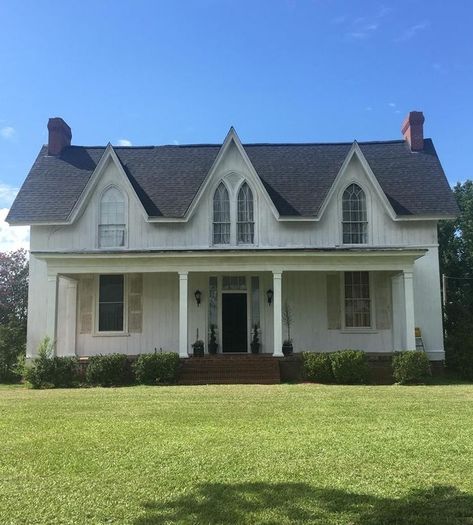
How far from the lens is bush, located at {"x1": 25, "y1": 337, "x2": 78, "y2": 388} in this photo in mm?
17016

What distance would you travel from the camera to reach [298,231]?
→ 2083 centimetres

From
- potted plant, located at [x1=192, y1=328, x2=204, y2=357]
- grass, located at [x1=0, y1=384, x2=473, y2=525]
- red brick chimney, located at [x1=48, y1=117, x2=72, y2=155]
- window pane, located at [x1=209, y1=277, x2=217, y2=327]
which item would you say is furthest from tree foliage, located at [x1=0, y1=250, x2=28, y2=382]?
grass, located at [x1=0, y1=384, x2=473, y2=525]

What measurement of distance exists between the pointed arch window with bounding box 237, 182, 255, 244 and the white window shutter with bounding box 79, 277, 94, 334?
19.0ft

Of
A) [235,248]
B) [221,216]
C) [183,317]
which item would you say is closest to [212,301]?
[235,248]

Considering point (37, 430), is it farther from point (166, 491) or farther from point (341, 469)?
point (341, 469)

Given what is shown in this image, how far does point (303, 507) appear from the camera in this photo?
5270 millimetres

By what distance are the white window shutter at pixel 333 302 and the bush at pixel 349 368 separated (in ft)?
12.5

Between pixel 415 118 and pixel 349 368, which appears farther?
pixel 415 118

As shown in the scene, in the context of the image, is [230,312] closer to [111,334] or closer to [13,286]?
[111,334]

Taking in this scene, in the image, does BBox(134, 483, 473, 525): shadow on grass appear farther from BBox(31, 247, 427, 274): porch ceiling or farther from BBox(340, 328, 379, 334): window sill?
BBox(340, 328, 379, 334): window sill

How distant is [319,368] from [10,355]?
1053 centimetres

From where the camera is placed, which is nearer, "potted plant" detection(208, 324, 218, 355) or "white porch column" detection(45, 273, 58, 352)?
"white porch column" detection(45, 273, 58, 352)

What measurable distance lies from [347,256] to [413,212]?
3.80 meters

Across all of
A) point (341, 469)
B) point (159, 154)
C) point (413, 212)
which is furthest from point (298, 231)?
point (341, 469)
